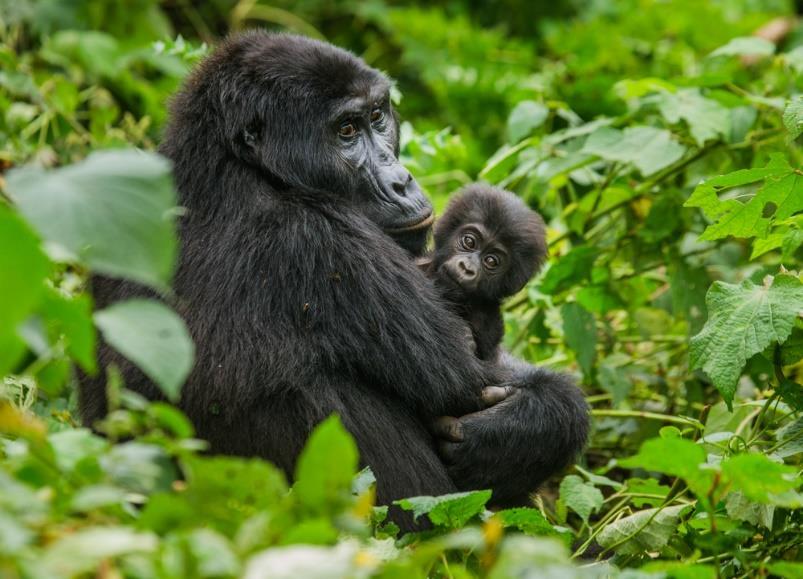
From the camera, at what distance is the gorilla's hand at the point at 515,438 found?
3.39 meters

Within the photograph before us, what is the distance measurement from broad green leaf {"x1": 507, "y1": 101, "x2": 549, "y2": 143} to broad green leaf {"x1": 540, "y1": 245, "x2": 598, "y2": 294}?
1.87ft

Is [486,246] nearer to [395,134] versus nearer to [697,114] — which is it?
[395,134]

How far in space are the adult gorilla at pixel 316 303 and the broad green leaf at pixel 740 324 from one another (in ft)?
2.00

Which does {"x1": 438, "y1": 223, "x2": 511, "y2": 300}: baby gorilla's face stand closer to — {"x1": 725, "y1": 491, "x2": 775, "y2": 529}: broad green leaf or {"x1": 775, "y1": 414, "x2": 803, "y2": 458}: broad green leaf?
{"x1": 775, "y1": 414, "x2": 803, "y2": 458}: broad green leaf

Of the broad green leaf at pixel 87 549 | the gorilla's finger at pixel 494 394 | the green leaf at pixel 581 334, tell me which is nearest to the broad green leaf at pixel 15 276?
the broad green leaf at pixel 87 549

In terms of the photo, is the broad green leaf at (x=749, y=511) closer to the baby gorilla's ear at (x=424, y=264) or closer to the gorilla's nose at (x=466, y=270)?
the gorilla's nose at (x=466, y=270)

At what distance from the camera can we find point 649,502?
3.28 metres

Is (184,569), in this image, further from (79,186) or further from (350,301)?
(350,301)

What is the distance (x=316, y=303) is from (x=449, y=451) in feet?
2.12

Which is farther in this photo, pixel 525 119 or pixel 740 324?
pixel 525 119

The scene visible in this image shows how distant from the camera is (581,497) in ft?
10.9

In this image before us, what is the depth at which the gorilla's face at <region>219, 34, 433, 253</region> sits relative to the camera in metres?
3.43

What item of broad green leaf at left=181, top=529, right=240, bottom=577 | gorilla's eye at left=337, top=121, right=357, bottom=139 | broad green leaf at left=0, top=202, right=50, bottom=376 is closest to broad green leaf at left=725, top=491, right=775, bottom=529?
broad green leaf at left=181, top=529, right=240, bottom=577

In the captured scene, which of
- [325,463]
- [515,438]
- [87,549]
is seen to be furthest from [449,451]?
[87,549]
